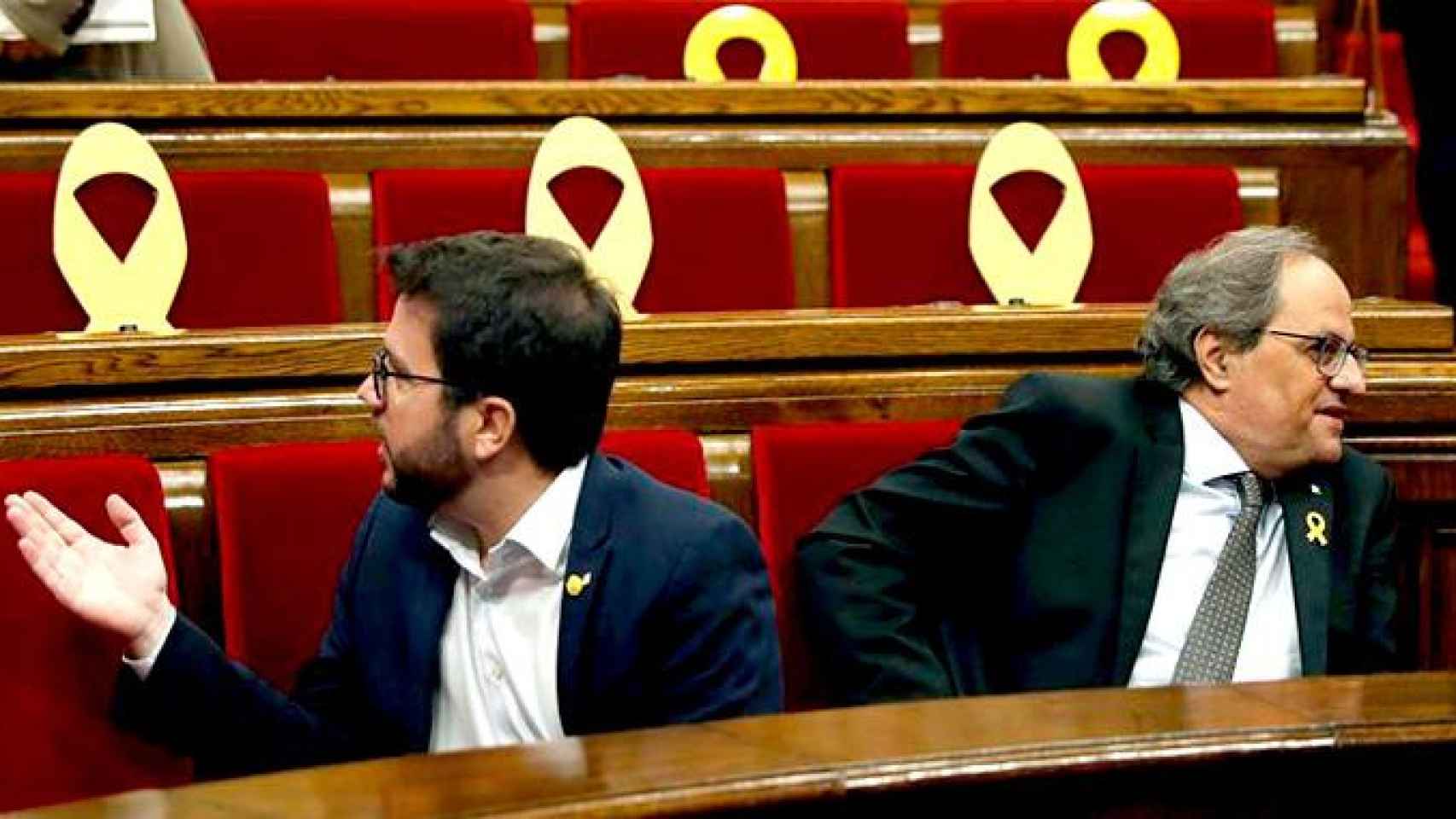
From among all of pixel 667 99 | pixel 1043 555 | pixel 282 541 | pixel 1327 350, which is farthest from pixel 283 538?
pixel 667 99

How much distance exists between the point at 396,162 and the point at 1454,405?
48 centimetres

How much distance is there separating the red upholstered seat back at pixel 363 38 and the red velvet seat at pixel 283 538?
0.66m

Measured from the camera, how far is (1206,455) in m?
0.76

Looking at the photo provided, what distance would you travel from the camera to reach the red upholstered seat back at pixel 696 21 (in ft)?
4.59

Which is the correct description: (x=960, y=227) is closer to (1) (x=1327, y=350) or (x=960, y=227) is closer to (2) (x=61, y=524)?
(1) (x=1327, y=350)

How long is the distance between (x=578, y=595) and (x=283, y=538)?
12 cm

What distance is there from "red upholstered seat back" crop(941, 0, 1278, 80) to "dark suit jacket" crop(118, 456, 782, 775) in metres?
0.87

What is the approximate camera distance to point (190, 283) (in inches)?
37.3

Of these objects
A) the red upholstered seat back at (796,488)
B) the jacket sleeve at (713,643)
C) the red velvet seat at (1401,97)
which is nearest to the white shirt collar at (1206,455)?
the red upholstered seat back at (796,488)

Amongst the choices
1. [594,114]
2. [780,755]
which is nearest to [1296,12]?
[594,114]

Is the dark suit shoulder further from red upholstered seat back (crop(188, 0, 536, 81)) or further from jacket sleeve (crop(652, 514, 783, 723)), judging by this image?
red upholstered seat back (crop(188, 0, 536, 81))

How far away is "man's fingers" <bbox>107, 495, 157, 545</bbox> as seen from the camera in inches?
24.1

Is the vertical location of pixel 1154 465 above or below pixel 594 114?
below

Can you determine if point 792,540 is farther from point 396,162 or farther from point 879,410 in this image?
point 396,162
